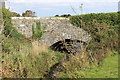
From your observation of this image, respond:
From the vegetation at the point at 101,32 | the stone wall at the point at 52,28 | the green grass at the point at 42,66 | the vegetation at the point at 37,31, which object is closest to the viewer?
the green grass at the point at 42,66

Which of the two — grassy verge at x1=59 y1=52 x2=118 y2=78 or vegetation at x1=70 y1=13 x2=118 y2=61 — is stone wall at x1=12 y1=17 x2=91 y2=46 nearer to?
vegetation at x1=70 y1=13 x2=118 y2=61

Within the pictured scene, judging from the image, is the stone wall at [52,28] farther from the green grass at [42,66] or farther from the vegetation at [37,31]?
the green grass at [42,66]

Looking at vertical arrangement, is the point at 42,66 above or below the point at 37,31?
below

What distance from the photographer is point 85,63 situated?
698 cm

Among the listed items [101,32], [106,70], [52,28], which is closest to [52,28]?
[52,28]

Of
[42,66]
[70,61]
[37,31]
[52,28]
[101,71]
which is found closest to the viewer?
[101,71]

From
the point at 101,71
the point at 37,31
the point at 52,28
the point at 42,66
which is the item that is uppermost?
the point at 52,28

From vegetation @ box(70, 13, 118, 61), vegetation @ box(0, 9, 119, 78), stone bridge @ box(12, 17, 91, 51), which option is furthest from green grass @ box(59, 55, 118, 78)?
stone bridge @ box(12, 17, 91, 51)

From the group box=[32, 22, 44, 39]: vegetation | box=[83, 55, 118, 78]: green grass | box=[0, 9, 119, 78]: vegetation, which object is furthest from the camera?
box=[32, 22, 44, 39]: vegetation

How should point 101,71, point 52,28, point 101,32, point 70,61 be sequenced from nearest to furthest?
point 101,71, point 70,61, point 101,32, point 52,28

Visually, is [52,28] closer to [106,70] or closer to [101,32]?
[101,32]

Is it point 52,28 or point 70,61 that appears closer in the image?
point 70,61

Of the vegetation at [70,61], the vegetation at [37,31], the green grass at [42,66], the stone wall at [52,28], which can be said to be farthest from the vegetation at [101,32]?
the vegetation at [37,31]

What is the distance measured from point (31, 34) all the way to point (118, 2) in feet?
18.9
